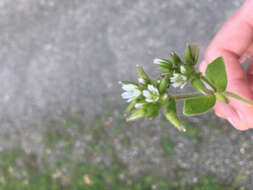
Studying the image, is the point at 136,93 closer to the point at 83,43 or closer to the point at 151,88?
the point at 151,88

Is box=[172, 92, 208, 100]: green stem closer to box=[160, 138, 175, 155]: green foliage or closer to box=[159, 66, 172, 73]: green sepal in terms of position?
box=[159, 66, 172, 73]: green sepal

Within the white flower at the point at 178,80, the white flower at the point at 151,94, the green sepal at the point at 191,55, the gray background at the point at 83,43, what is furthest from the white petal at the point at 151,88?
the gray background at the point at 83,43

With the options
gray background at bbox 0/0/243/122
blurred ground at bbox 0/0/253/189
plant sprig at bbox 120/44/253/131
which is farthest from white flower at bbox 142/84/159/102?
gray background at bbox 0/0/243/122

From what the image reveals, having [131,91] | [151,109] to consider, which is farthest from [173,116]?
[131,91]

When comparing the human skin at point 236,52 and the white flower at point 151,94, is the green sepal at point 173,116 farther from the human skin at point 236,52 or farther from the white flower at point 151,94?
the human skin at point 236,52

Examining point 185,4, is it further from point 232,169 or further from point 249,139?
point 232,169

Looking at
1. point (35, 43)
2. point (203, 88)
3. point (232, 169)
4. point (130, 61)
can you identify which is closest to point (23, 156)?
point (35, 43)
